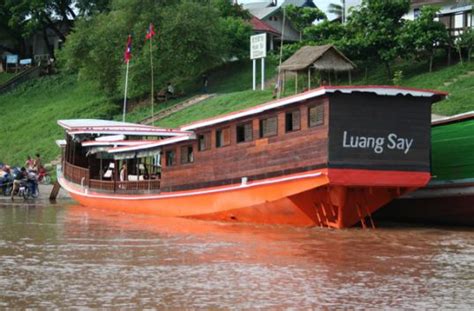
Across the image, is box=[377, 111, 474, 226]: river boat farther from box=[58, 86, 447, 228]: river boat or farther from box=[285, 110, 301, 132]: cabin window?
box=[285, 110, 301, 132]: cabin window

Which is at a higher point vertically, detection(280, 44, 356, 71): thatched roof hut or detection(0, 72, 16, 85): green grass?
detection(0, 72, 16, 85): green grass

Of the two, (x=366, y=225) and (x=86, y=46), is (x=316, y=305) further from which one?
(x=86, y=46)

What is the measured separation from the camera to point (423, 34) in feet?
127

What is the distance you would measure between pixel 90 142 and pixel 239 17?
30306 mm

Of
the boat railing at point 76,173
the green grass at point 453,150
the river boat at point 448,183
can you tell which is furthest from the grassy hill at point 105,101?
the river boat at point 448,183

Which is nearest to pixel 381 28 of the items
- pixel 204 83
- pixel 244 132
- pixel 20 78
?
pixel 204 83

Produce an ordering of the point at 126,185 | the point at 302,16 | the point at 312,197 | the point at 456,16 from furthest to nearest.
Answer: the point at 302,16, the point at 456,16, the point at 126,185, the point at 312,197

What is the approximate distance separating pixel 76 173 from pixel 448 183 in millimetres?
13557

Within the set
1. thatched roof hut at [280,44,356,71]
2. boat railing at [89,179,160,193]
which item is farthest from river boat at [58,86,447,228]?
thatched roof hut at [280,44,356,71]

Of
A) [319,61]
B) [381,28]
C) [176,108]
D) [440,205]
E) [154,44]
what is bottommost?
[440,205]

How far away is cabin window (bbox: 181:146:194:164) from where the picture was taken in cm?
2269

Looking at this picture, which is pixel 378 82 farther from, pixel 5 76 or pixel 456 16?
pixel 5 76

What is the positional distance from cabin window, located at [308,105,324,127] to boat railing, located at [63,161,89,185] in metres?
11.6

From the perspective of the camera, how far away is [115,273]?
13234mm
